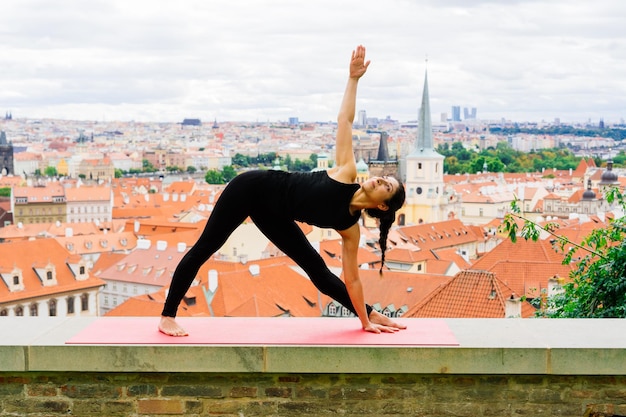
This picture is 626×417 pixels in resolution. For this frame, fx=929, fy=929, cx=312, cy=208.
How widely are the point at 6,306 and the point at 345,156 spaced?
1228 inches

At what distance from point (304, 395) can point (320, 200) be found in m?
0.85

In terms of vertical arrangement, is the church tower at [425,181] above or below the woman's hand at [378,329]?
below

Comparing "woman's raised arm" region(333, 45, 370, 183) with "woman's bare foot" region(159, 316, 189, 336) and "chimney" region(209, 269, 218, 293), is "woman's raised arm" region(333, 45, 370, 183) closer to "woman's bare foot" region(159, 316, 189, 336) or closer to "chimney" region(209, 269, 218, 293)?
"woman's bare foot" region(159, 316, 189, 336)

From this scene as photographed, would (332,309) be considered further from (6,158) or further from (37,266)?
(6,158)

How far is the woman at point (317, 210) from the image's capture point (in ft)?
13.4

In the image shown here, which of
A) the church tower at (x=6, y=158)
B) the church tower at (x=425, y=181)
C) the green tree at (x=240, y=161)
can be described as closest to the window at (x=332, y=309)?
the church tower at (x=425, y=181)

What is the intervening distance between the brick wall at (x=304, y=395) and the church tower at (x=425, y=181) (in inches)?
2939

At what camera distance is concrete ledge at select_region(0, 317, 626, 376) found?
386cm

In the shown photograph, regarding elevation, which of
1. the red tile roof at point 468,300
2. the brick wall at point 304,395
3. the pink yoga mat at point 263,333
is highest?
the pink yoga mat at point 263,333

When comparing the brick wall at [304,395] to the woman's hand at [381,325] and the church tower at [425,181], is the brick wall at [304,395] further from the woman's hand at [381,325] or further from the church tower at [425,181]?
the church tower at [425,181]

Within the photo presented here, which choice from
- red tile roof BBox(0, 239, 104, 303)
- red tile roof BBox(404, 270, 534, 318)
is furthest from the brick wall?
red tile roof BBox(0, 239, 104, 303)

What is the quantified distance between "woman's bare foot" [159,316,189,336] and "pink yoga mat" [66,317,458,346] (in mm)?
28

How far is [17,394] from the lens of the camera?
402 cm

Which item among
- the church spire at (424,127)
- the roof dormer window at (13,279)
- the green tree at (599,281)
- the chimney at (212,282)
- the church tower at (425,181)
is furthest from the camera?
the church spire at (424,127)
